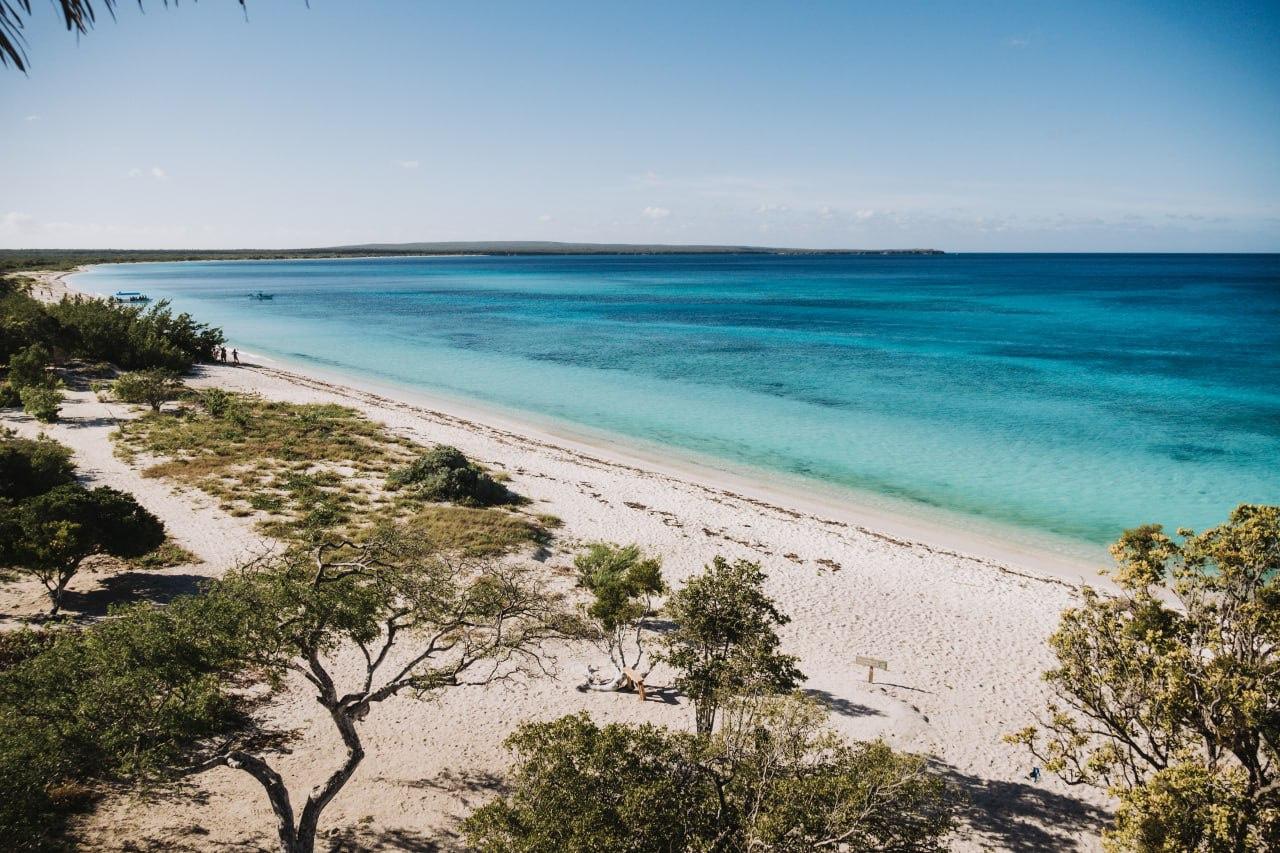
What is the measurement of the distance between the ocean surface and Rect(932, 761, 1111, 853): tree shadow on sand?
1469cm

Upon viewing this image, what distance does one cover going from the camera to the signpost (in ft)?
51.8

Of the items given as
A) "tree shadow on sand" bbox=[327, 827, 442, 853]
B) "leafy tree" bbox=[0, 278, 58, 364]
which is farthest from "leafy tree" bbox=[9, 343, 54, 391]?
"tree shadow on sand" bbox=[327, 827, 442, 853]

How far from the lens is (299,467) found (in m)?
27.6

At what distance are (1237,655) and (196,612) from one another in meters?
13.7

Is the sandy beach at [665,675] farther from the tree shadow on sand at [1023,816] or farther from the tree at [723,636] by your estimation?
the tree at [723,636]

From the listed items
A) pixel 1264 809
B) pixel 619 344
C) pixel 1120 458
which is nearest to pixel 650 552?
pixel 1264 809

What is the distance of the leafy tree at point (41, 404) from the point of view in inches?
1211

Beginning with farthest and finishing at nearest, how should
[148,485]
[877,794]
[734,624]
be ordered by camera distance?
1. [148,485]
2. [734,624]
3. [877,794]

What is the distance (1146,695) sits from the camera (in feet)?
26.2

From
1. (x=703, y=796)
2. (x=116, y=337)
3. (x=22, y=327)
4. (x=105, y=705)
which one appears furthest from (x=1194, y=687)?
(x=116, y=337)

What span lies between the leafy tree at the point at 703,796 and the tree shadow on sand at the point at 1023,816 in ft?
15.7

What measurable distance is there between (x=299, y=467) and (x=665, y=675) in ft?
64.9

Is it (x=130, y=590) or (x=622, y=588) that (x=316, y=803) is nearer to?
(x=622, y=588)

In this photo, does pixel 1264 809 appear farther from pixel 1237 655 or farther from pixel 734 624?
pixel 734 624
